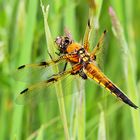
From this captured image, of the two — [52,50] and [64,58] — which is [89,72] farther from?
[52,50]

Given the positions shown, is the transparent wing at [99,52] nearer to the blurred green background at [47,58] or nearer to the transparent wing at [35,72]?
the blurred green background at [47,58]

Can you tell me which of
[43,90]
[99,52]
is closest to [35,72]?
[43,90]

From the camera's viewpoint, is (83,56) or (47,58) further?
(47,58)

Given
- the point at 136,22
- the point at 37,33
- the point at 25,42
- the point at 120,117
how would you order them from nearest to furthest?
1. the point at 25,42
2. the point at 37,33
3. the point at 120,117
4. the point at 136,22

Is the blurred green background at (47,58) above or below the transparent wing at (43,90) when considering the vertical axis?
above

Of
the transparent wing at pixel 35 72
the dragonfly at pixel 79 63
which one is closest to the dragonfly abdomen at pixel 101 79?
the dragonfly at pixel 79 63

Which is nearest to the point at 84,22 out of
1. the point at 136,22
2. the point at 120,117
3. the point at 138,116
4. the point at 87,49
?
the point at 136,22

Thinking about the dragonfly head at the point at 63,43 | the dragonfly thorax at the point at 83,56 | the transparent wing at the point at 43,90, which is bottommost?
the transparent wing at the point at 43,90

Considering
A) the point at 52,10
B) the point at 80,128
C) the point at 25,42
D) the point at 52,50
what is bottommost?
the point at 80,128

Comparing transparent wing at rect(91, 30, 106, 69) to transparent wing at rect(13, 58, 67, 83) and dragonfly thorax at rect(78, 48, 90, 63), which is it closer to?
dragonfly thorax at rect(78, 48, 90, 63)

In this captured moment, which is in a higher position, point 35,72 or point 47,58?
point 47,58

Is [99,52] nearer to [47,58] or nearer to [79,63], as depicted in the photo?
[79,63]
